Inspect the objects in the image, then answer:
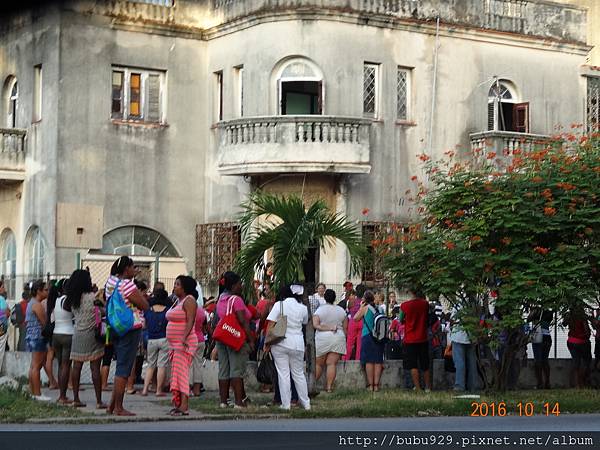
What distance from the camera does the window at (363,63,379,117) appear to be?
1307 inches

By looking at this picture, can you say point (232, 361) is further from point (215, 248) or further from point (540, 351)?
point (215, 248)

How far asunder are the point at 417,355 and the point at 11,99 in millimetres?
16314

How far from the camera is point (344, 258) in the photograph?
32.3 m

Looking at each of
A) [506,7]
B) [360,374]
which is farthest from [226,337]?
[506,7]

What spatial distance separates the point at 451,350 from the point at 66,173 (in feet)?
38.7

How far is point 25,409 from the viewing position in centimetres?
1856

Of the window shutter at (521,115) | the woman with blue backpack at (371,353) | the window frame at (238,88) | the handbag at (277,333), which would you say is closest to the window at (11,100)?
the window frame at (238,88)

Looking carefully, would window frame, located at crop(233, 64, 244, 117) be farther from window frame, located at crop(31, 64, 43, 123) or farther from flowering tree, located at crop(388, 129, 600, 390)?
flowering tree, located at crop(388, 129, 600, 390)

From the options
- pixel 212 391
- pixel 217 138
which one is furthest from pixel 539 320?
pixel 217 138

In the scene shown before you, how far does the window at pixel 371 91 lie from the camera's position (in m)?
33.2

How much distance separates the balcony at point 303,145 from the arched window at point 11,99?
6.67 metres

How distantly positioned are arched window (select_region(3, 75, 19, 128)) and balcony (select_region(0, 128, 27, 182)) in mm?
1150

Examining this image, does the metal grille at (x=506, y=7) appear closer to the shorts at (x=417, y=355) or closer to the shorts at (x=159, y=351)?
the shorts at (x=417, y=355)

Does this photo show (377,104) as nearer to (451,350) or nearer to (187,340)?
(451,350)
